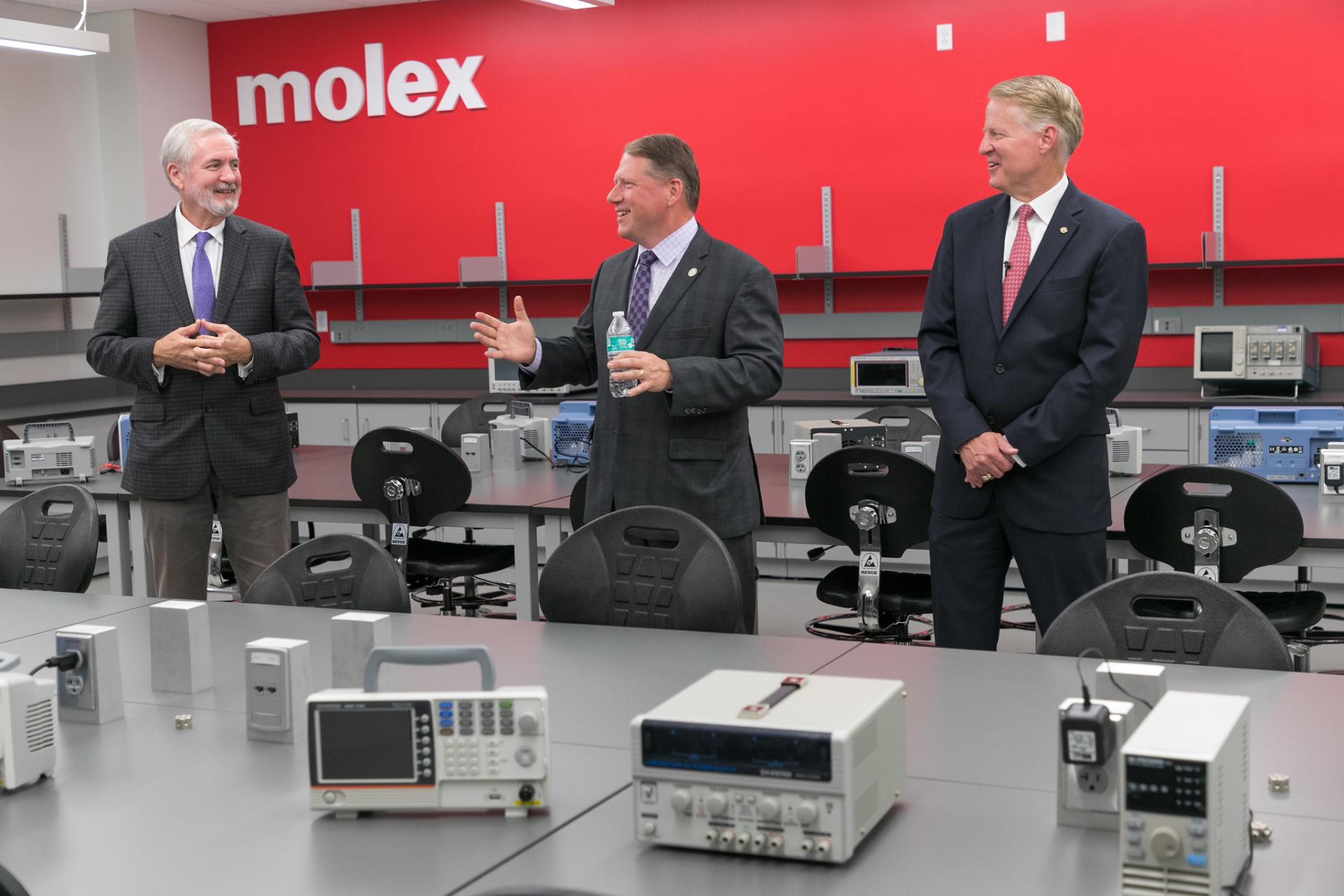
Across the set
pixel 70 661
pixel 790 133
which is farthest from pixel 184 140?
pixel 790 133

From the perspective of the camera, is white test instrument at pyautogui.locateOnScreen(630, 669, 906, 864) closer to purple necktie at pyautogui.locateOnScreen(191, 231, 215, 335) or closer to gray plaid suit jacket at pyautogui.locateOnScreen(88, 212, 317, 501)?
gray plaid suit jacket at pyautogui.locateOnScreen(88, 212, 317, 501)

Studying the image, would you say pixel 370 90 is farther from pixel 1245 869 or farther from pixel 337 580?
pixel 1245 869

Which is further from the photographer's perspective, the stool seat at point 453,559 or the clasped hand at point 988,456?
the stool seat at point 453,559

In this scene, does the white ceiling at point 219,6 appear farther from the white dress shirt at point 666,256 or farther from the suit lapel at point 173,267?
the white dress shirt at point 666,256

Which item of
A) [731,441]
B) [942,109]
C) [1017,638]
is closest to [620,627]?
[731,441]

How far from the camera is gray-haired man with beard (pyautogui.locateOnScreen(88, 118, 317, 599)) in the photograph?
3590 mm

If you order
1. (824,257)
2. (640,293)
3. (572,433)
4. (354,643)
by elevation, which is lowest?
(354,643)

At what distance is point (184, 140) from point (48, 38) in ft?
4.03

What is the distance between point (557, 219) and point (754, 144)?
118 cm

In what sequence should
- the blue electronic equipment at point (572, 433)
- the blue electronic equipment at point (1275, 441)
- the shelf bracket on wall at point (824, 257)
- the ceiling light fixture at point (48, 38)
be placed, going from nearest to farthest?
1. the blue electronic equipment at point (1275, 441)
2. the ceiling light fixture at point (48, 38)
3. the blue electronic equipment at point (572, 433)
4. the shelf bracket on wall at point (824, 257)

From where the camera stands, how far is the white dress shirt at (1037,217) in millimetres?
3047

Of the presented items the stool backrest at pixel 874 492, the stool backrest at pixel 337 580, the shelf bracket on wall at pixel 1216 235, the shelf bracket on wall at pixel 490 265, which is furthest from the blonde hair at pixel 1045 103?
the shelf bracket on wall at pixel 490 265

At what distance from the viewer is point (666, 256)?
3299mm

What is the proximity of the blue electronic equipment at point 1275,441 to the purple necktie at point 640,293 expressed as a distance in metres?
1.83
